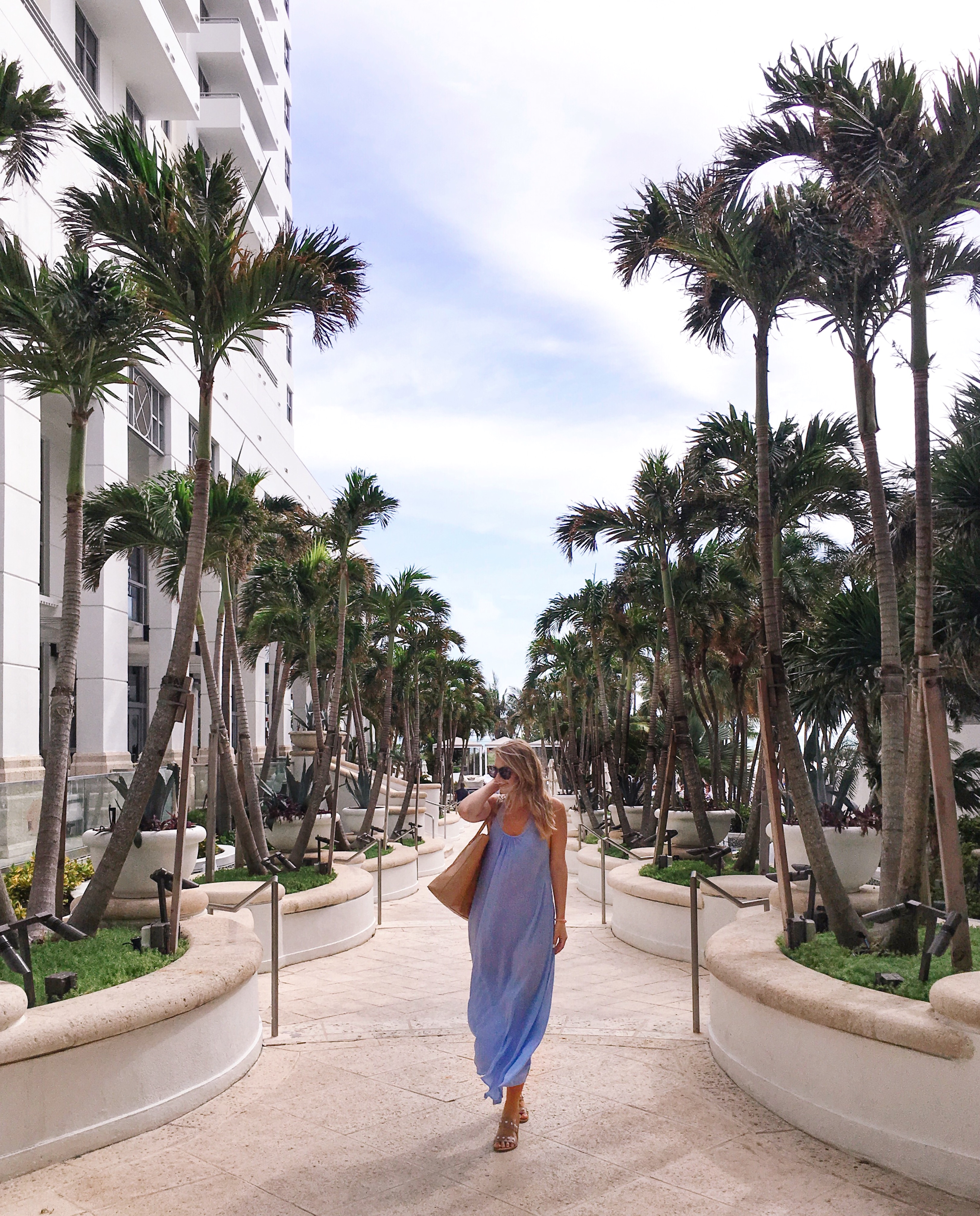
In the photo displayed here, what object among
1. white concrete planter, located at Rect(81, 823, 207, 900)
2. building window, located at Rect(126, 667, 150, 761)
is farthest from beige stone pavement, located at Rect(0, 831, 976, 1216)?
building window, located at Rect(126, 667, 150, 761)

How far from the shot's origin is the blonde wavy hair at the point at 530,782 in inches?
189

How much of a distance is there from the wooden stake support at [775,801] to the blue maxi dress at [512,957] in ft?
7.59

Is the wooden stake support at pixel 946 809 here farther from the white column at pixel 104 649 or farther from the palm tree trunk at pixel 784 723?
the white column at pixel 104 649

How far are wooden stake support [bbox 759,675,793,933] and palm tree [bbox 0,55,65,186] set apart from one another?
20.1ft

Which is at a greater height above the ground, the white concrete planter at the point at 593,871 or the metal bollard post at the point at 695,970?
the metal bollard post at the point at 695,970

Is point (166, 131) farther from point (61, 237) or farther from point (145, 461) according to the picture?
point (61, 237)

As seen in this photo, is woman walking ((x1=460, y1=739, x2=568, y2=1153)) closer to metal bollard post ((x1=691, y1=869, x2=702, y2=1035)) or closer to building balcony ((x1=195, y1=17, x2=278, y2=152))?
metal bollard post ((x1=691, y1=869, x2=702, y2=1035))

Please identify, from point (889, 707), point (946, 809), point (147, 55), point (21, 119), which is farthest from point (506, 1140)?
point (147, 55)

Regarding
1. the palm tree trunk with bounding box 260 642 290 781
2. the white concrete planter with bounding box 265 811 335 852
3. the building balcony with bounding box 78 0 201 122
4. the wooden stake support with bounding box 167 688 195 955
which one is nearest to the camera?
the wooden stake support with bounding box 167 688 195 955

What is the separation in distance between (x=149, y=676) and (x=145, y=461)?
5320mm

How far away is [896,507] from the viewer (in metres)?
10.0

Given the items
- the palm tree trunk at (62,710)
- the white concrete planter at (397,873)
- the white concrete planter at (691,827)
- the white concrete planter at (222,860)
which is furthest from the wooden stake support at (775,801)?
the white concrete planter at (397,873)

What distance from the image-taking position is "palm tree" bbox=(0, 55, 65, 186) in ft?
21.7

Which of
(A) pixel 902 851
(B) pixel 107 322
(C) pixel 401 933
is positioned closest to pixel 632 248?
(B) pixel 107 322
